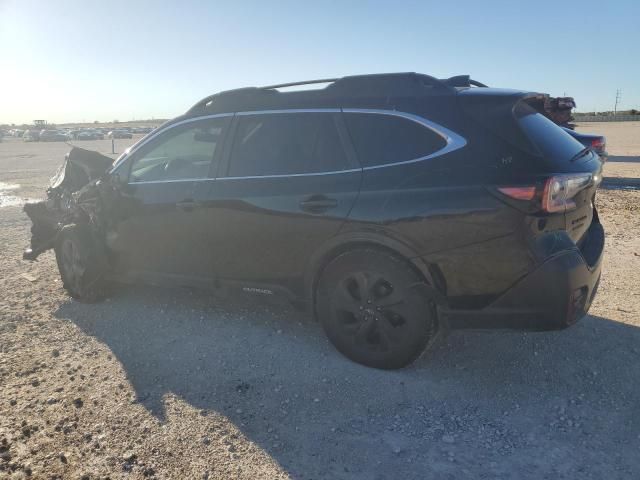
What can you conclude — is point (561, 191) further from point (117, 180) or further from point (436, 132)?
point (117, 180)

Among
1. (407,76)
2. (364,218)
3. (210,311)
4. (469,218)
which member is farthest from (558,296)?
(210,311)

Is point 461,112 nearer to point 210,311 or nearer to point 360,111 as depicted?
point 360,111

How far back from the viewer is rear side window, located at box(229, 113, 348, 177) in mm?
3559

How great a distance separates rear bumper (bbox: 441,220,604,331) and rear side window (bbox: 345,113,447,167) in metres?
0.98

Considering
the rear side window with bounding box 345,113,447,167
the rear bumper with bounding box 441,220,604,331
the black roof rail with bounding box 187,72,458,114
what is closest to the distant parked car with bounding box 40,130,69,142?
the black roof rail with bounding box 187,72,458,114

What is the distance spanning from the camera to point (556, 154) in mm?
3033

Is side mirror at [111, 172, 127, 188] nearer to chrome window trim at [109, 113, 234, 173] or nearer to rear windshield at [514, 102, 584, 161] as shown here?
chrome window trim at [109, 113, 234, 173]

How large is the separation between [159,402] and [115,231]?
2.07m

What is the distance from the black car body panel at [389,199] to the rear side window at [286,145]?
11 mm

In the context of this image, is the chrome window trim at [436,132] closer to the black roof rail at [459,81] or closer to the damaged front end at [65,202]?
the black roof rail at [459,81]

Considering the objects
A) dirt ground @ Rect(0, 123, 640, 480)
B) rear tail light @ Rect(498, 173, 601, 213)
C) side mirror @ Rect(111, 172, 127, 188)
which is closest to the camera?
dirt ground @ Rect(0, 123, 640, 480)

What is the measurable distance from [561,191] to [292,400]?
6.85 ft

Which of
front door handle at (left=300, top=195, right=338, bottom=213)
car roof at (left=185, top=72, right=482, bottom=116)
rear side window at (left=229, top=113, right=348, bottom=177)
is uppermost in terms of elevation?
car roof at (left=185, top=72, right=482, bottom=116)

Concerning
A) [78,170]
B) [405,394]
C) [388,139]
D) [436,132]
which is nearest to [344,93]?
[388,139]
